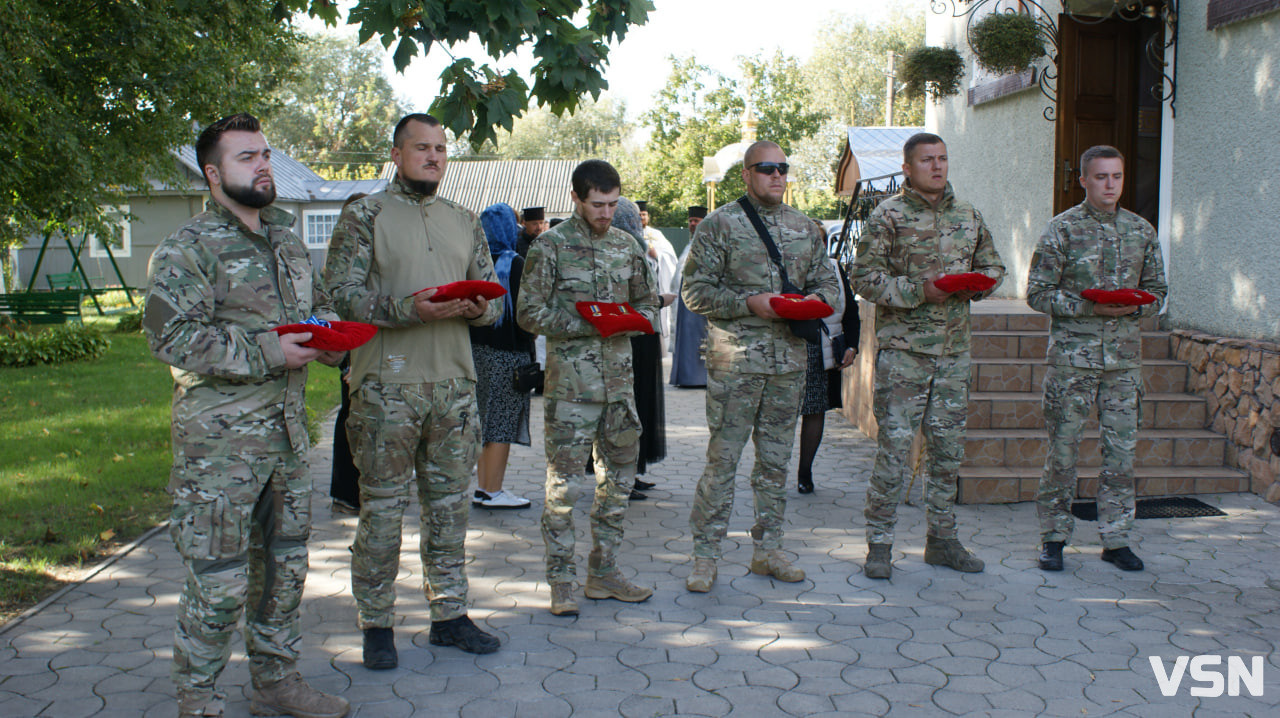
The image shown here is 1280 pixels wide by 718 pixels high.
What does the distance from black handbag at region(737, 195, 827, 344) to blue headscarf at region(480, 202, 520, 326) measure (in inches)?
70.3

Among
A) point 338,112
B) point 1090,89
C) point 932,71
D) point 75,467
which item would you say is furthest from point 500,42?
point 338,112

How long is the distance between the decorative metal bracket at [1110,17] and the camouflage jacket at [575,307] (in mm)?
5490

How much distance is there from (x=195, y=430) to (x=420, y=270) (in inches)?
45.4

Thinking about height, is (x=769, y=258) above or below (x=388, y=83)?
below

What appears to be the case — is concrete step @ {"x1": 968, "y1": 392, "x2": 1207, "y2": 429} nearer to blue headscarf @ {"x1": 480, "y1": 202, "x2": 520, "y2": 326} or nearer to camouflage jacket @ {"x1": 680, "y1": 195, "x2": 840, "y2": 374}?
camouflage jacket @ {"x1": 680, "y1": 195, "x2": 840, "y2": 374}

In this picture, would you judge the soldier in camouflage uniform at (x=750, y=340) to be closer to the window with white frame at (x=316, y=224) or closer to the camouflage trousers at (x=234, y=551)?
the camouflage trousers at (x=234, y=551)

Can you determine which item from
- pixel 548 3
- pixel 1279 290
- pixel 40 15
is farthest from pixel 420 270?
pixel 40 15

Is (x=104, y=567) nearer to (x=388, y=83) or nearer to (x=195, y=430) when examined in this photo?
(x=195, y=430)

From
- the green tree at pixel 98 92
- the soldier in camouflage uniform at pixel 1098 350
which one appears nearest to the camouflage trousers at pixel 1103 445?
the soldier in camouflage uniform at pixel 1098 350

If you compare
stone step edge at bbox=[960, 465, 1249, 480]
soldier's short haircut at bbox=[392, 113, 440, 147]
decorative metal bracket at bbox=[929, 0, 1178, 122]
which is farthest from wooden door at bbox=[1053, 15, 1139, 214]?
soldier's short haircut at bbox=[392, 113, 440, 147]

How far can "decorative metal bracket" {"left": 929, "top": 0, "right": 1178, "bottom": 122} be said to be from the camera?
7.86 m

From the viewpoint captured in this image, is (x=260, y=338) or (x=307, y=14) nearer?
(x=260, y=338)

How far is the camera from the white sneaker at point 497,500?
664cm

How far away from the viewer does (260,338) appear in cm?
330
